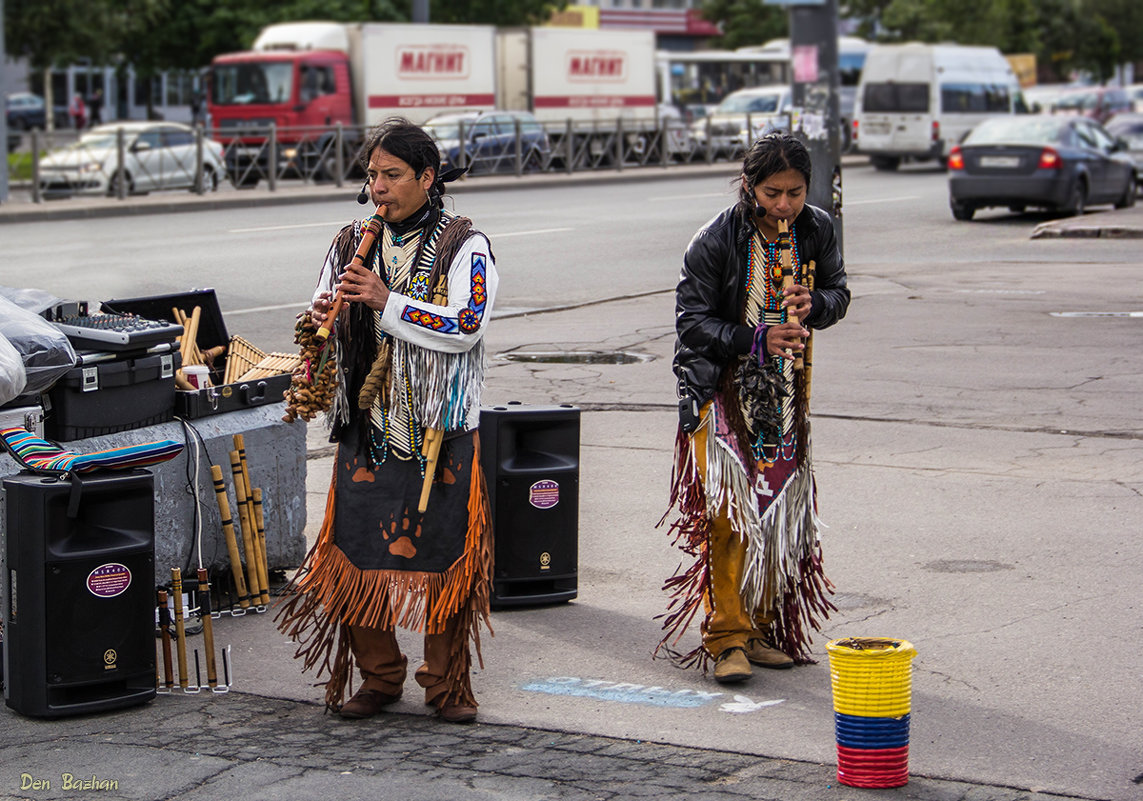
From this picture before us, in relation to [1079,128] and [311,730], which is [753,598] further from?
[1079,128]

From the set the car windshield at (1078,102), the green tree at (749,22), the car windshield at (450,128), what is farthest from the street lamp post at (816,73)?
the green tree at (749,22)

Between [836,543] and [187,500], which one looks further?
[836,543]

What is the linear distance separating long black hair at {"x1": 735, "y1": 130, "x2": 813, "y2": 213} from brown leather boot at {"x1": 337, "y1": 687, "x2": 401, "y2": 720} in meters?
1.95

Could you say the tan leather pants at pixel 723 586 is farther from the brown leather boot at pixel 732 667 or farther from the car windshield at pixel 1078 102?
the car windshield at pixel 1078 102

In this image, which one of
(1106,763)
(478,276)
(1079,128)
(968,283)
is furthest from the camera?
(1079,128)

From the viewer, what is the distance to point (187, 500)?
19.2 ft

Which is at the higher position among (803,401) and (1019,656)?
(803,401)

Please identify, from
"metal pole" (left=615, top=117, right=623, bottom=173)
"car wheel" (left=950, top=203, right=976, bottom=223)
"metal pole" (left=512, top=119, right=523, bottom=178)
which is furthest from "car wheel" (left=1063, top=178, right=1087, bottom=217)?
"metal pole" (left=615, top=117, right=623, bottom=173)

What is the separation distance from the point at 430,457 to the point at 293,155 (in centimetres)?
2561

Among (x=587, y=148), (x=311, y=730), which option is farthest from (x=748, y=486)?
(x=587, y=148)

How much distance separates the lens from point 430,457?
15.2 ft

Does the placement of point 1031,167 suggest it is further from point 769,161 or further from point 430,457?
point 430,457

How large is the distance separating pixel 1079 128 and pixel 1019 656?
2036 cm

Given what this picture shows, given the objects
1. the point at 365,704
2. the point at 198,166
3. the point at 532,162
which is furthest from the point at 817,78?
the point at 532,162
